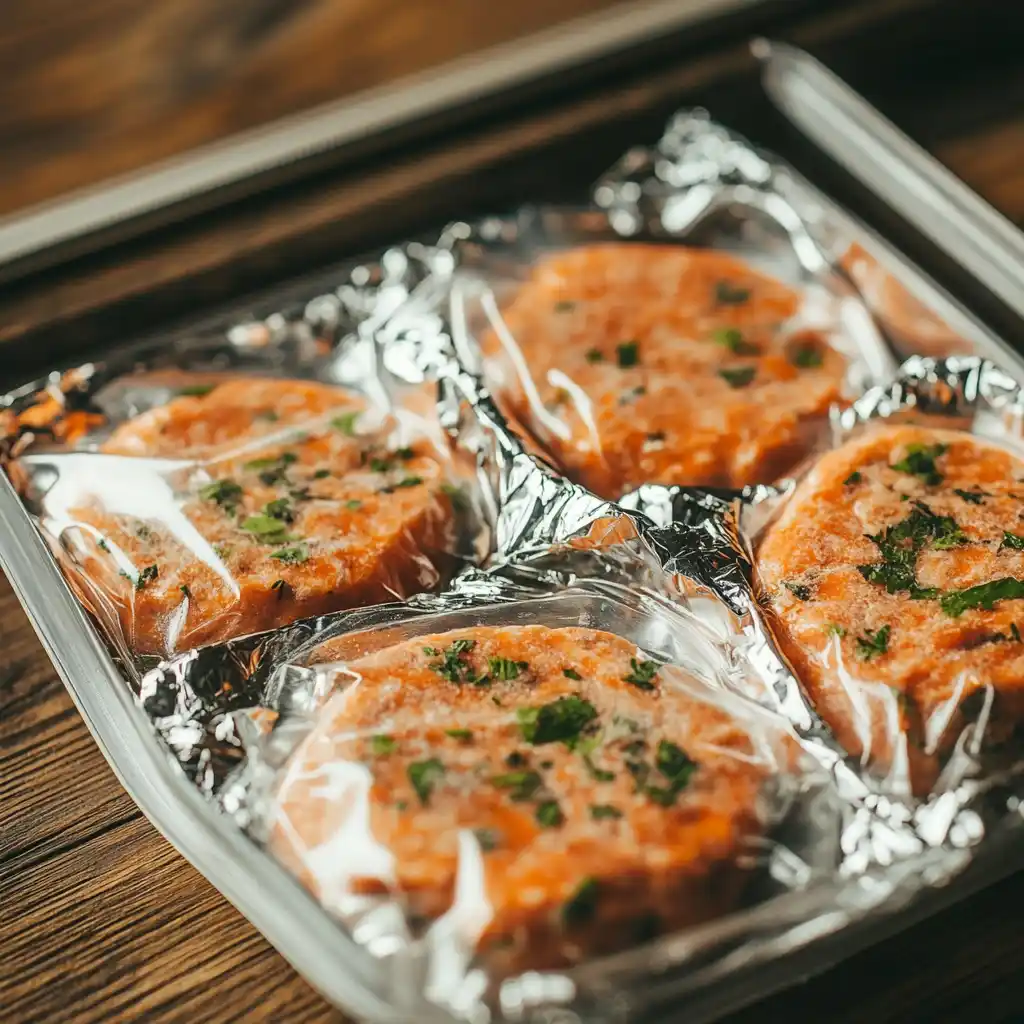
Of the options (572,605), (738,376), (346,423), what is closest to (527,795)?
(572,605)

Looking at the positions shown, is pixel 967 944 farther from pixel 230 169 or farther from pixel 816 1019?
pixel 230 169

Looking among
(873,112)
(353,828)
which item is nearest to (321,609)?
(353,828)

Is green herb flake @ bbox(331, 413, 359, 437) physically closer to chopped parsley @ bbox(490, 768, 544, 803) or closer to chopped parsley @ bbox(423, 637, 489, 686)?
chopped parsley @ bbox(423, 637, 489, 686)

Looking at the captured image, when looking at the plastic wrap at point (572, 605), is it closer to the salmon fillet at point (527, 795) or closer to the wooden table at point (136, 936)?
the salmon fillet at point (527, 795)

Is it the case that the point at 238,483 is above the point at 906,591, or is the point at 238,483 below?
above

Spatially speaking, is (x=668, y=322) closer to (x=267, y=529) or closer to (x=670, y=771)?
(x=267, y=529)

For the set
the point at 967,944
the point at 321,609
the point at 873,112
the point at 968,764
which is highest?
the point at 873,112

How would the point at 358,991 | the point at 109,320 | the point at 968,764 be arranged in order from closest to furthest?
the point at 358,991 < the point at 968,764 < the point at 109,320

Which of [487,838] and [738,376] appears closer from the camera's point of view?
[487,838]
